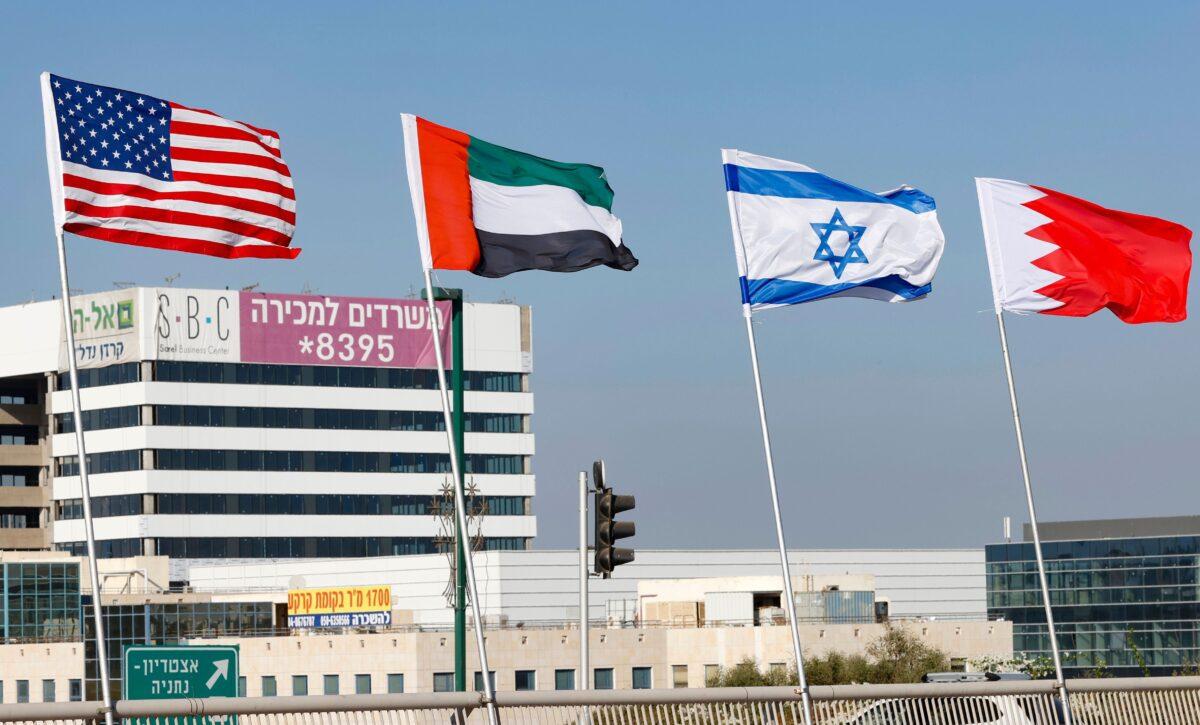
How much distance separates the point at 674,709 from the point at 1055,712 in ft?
15.2

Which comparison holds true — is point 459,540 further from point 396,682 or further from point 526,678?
point 526,678

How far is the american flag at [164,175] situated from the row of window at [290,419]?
12238 cm

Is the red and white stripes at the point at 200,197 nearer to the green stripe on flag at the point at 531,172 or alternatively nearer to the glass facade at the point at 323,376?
the green stripe on flag at the point at 531,172

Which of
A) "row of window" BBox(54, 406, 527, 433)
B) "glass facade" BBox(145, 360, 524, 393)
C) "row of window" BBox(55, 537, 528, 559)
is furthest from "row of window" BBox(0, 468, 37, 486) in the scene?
"glass facade" BBox(145, 360, 524, 393)

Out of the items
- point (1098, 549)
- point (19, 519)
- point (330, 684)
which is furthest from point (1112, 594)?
point (19, 519)

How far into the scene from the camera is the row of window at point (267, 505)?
14138cm

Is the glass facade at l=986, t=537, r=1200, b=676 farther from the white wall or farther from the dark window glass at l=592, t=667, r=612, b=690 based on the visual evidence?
the dark window glass at l=592, t=667, r=612, b=690

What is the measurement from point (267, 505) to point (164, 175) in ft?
420

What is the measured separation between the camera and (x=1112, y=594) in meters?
129

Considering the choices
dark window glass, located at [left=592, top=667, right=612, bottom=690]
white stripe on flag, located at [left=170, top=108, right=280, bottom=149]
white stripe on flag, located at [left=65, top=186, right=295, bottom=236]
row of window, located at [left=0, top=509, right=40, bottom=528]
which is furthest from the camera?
row of window, located at [left=0, top=509, right=40, bottom=528]

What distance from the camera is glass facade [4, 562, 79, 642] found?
10600cm

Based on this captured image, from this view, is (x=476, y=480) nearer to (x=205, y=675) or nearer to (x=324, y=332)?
(x=324, y=332)

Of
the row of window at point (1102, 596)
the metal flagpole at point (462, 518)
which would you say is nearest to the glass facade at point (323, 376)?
the row of window at point (1102, 596)

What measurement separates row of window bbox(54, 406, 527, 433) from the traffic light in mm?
118176
